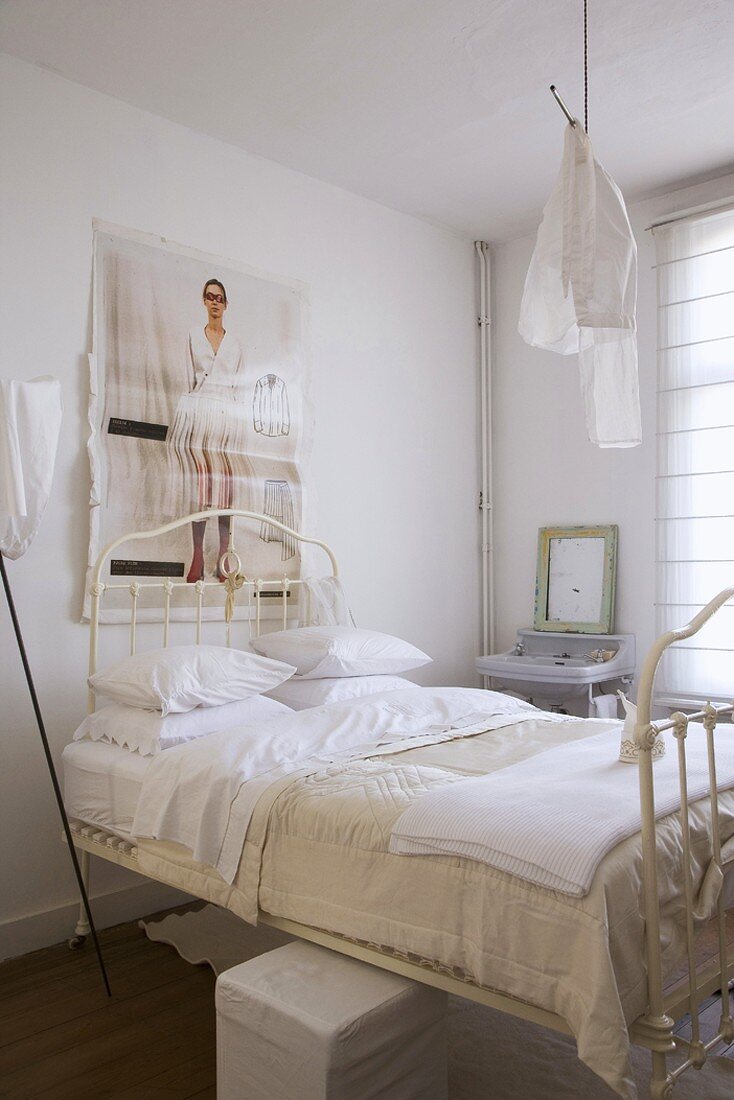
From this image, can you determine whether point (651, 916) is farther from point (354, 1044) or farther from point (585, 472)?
point (585, 472)

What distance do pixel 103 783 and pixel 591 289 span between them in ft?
6.15

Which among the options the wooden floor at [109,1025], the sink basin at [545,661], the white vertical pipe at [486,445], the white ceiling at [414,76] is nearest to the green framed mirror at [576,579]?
the sink basin at [545,661]

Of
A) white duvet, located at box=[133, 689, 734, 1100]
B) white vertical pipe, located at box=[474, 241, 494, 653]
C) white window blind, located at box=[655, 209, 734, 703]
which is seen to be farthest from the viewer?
white vertical pipe, located at box=[474, 241, 494, 653]

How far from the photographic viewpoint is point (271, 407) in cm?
372

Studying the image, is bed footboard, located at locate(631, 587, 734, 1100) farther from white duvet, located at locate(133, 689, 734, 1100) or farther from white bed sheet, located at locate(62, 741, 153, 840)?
white bed sheet, located at locate(62, 741, 153, 840)

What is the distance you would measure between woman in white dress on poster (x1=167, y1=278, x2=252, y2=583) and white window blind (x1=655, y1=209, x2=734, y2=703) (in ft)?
6.00

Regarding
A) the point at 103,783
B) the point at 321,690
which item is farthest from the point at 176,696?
the point at 321,690

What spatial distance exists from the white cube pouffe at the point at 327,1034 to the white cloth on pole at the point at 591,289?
144 centimetres

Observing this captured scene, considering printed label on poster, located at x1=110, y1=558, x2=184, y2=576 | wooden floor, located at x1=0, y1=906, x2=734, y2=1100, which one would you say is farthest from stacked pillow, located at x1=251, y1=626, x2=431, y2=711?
wooden floor, located at x1=0, y1=906, x2=734, y2=1100

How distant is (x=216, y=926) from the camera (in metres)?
A: 2.98

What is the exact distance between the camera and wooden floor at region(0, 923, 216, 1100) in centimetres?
213

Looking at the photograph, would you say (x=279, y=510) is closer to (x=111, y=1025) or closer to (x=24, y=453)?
(x=24, y=453)

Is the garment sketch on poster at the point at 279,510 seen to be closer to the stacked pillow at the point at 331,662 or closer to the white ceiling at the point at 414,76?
the stacked pillow at the point at 331,662

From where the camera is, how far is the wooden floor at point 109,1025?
2127 mm
